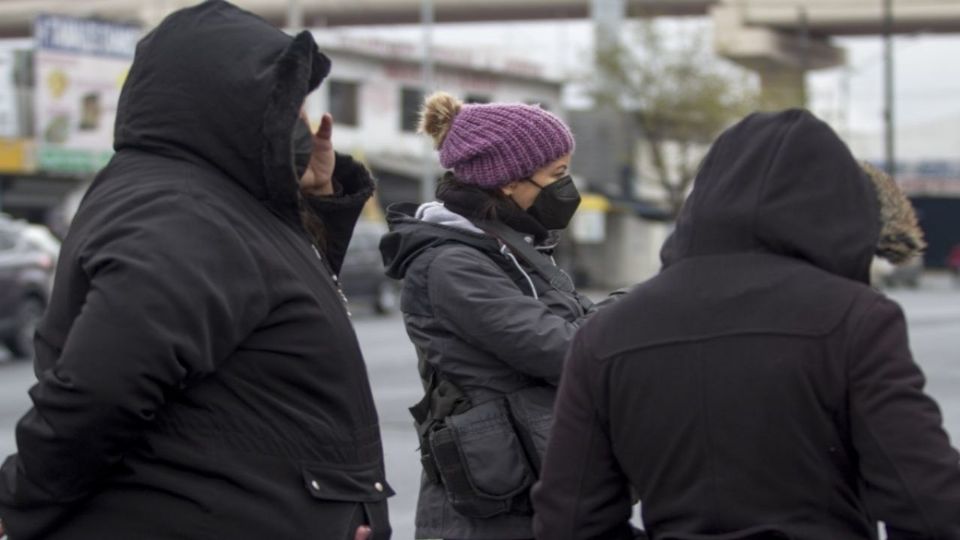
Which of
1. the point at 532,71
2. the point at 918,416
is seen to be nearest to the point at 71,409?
the point at 918,416

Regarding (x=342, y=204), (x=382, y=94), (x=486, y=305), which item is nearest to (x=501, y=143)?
(x=486, y=305)

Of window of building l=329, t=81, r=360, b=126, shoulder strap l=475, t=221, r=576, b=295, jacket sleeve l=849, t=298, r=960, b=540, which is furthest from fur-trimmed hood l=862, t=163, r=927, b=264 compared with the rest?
window of building l=329, t=81, r=360, b=126

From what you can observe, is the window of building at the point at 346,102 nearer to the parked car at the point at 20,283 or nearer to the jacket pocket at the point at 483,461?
the parked car at the point at 20,283

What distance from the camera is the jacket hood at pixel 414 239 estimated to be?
3906mm

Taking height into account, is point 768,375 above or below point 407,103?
above

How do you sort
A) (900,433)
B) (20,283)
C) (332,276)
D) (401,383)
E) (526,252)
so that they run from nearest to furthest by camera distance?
(900,433) < (332,276) < (526,252) < (401,383) < (20,283)

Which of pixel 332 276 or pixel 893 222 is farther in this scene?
pixel 332 276

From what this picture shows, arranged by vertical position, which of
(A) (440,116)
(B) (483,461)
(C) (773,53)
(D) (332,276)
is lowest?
(C) (773,53)

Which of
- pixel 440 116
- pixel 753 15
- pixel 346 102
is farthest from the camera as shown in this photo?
pixel 753 15

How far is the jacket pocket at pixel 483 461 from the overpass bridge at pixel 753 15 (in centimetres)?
3410

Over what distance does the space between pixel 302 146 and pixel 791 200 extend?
101cm

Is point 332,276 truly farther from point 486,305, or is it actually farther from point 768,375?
point 768,375

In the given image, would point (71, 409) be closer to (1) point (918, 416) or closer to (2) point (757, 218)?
(2) point (757, 218)

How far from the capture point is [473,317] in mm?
3742
